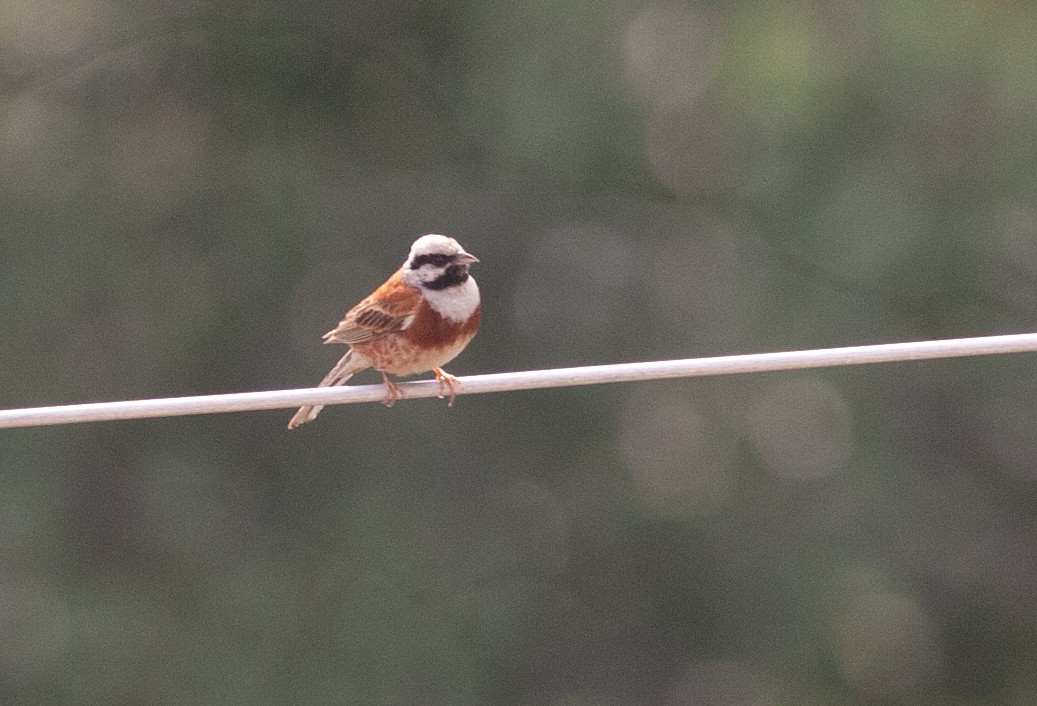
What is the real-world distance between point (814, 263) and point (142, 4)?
5118 millimetres

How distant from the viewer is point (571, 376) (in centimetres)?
396

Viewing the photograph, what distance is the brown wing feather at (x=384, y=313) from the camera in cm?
583

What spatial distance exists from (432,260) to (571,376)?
205 centimetres

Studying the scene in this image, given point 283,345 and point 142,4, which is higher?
point 142,4

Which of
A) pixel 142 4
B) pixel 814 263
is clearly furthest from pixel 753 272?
pixel 142 4

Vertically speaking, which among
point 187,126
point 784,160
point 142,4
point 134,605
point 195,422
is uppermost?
point 142,4

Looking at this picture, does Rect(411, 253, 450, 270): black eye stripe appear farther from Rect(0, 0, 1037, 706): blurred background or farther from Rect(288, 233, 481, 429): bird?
Rect(0, 0, 1037, 706): blurred background

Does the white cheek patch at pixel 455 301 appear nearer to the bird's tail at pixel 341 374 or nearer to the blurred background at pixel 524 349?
the bird's tail at pixel 341 374

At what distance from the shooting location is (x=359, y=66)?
11.6m

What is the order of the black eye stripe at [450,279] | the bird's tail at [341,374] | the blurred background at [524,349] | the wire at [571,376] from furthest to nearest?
the blurred background at [524,349], the bird's tail at [341,374], the black eye stripe at [450,279], the wire at [571,376]

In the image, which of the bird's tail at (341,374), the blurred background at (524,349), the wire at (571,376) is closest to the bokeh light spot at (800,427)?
the blurred background at (524,349)

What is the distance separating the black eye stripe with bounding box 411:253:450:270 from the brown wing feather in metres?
0.09

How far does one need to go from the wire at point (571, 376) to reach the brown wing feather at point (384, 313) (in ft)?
5.72

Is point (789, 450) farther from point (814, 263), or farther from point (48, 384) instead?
point (48, 384)
